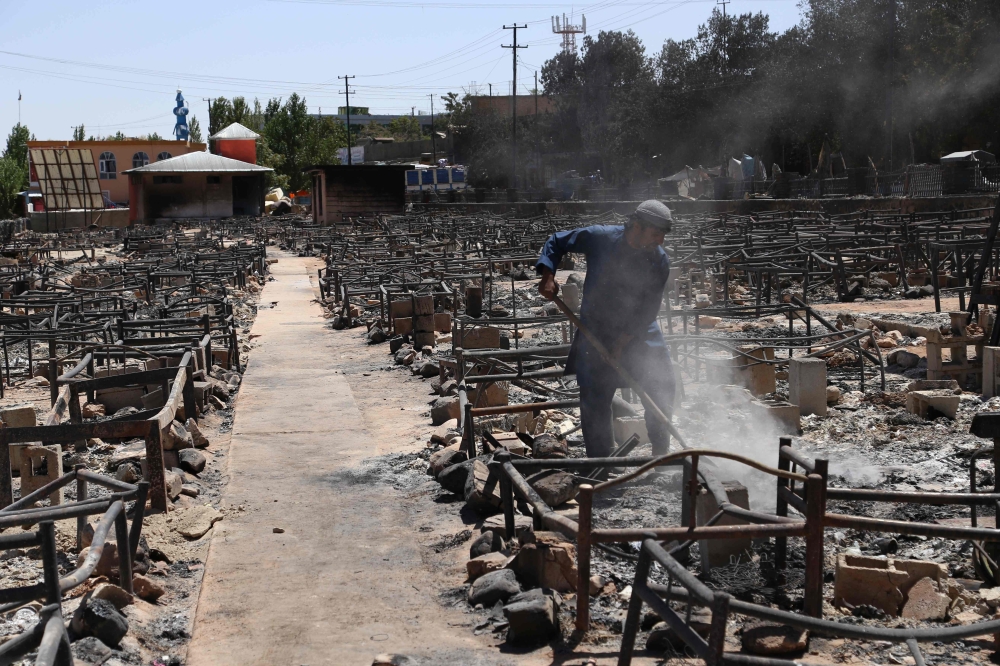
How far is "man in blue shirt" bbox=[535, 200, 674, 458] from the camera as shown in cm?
582

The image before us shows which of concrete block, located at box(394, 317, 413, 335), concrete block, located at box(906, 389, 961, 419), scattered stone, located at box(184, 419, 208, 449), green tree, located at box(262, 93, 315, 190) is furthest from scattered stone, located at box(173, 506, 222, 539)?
green tree, located at box(262, 93, 315, 190)

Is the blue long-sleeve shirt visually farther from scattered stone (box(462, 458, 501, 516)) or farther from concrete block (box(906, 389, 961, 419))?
concrete block (box(906, 389, 961, 419))

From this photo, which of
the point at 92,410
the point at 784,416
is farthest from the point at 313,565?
the point at 92,410

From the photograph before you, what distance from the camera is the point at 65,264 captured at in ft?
87.8

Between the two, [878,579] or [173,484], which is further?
[173,484]

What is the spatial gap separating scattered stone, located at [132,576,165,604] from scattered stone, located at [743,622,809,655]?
105 inches

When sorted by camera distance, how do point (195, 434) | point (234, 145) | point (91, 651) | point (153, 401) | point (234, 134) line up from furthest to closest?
point (234, 134) < point (234, 145) < point (153, 401) < point (195, 434) < point (91, 651)

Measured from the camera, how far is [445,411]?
27.4ft

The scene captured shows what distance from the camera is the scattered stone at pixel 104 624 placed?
408cm

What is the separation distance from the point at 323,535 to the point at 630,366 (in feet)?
6.47

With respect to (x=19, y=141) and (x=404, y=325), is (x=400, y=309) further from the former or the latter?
(x=19, y=141)

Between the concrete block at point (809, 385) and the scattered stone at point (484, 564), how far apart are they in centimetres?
416

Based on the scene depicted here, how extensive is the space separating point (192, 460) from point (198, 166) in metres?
51.9

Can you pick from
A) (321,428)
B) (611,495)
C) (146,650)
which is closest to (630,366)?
(611,495)
